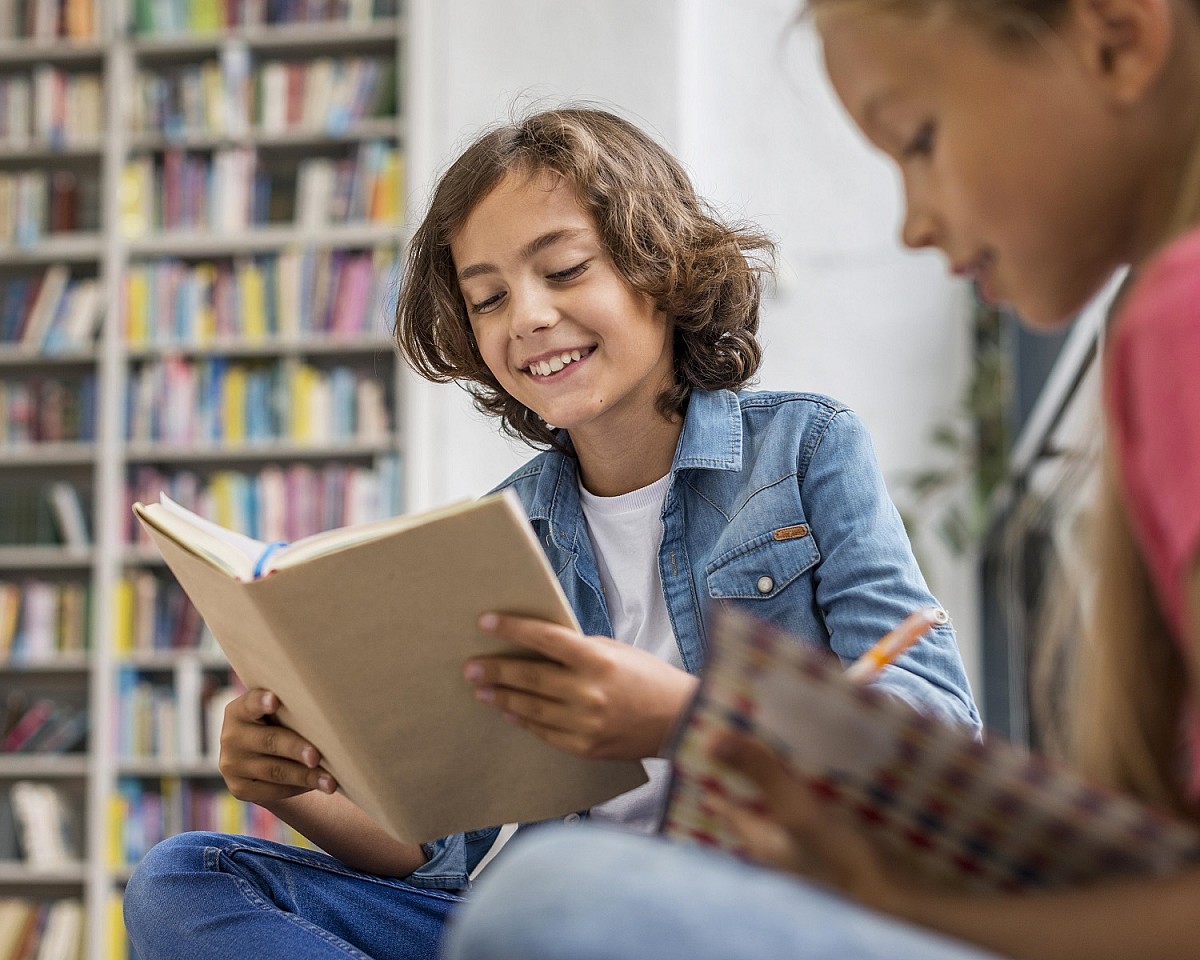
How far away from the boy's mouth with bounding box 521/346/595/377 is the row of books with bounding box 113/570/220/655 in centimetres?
264

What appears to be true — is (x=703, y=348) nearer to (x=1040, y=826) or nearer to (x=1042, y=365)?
(x=1040, y=826)

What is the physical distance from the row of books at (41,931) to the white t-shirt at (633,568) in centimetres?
291

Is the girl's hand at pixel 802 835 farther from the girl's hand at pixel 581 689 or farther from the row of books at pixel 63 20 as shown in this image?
the row of books at pixel 63 20

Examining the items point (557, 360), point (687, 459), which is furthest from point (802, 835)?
point (557, 360)

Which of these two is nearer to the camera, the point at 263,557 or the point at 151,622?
the point at 263,557

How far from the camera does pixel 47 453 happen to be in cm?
385

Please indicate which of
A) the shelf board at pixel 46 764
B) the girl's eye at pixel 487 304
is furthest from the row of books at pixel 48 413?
the girl's eye at pixel 487 304

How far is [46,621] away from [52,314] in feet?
3.04

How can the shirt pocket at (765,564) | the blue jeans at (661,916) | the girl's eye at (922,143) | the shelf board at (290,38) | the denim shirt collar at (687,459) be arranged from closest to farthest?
the blue jeans at (661,916)
the girl's eye at (922,143)
the shirt pocket at (765,564)
the denim shirt collar at (687,459)
the shelf board at (290,38)

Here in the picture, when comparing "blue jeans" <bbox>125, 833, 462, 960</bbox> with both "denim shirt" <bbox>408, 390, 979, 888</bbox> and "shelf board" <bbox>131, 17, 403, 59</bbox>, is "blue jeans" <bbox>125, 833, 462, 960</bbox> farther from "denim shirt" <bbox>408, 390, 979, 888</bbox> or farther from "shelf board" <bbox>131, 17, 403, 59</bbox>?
"shelf board" <bbox>131, 17, 403, 59</bbox>

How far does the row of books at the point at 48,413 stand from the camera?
12.7 ft

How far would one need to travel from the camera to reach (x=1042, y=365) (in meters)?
3.44

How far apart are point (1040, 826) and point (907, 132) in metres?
0.38

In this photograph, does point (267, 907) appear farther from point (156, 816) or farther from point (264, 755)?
point (156, 816)
